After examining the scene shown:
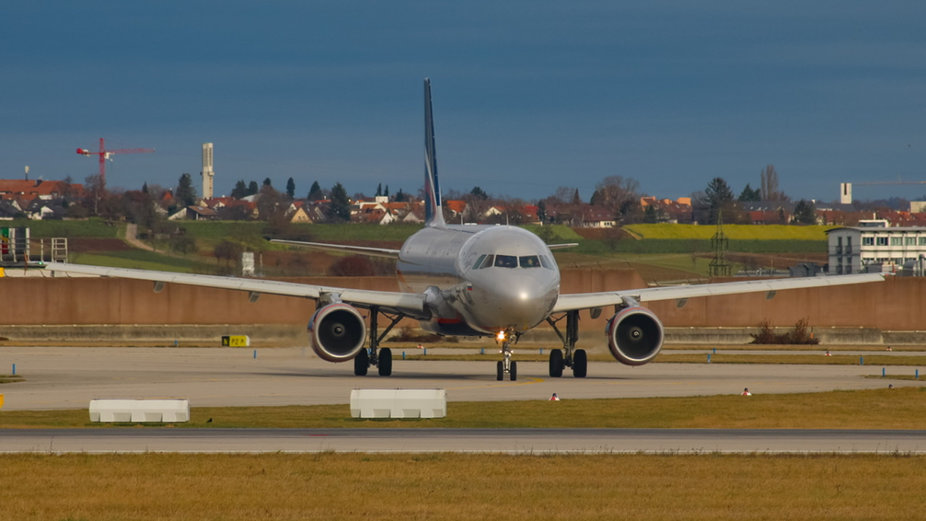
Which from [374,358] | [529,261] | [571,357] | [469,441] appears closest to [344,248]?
[374,358]

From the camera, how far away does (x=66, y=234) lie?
11912 centimetres

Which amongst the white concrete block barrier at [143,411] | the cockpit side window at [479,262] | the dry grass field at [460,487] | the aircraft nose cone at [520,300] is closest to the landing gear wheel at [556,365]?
the aircraft nose cone at [520,300]

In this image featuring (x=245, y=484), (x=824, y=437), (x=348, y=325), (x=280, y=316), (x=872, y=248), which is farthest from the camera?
(x=872, y=248)

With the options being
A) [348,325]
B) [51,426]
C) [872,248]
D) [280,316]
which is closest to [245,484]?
[51,426]

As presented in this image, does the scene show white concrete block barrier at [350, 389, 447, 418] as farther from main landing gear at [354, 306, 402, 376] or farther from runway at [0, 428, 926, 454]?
main landing gear at [354, 306, 402, 376]

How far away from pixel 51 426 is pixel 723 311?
60.9 meters

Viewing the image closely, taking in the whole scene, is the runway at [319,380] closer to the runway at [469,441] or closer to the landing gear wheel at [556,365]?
the landing gear wheel at [556,365]

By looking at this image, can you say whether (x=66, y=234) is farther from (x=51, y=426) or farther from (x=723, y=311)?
(x=51, y=426)

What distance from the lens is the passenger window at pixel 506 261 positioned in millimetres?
44406

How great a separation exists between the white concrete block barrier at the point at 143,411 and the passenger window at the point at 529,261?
50.6ft

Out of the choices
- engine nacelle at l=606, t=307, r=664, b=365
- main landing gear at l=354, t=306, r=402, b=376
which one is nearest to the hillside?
main landing gear at l=354, t=306, r=402, b=376

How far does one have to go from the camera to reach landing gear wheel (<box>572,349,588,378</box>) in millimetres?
49344

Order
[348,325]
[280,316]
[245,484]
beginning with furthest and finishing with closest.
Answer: [280,316] → [348,325] → [245,484]

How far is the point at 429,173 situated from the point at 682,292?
711 inches
